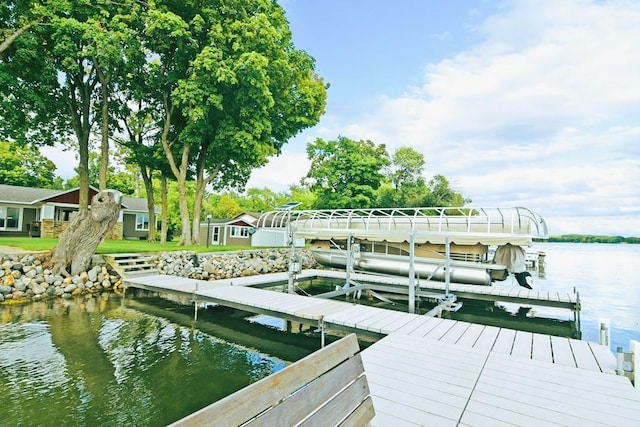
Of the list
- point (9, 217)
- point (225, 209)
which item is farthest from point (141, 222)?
point (225, 209)

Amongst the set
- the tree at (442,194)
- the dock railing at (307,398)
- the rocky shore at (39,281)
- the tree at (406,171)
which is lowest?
the rocky shore at (39,281)

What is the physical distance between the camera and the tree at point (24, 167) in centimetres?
3372

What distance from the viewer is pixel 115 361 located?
5.66m

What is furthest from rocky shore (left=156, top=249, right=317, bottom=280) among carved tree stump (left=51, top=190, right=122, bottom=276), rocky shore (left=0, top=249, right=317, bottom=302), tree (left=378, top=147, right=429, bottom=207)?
tree (left=378, top=147, right=429, bottom=207)

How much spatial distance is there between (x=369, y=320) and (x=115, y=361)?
4.53m

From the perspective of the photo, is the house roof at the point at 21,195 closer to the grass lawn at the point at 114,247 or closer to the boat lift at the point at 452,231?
the grass lawn at the point at 114,247

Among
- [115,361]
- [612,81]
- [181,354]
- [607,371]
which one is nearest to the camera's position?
[607,371]

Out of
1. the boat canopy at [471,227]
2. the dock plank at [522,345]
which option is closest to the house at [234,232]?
the boat canopy at [471,227]

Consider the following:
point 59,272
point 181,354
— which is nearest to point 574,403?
point 181,354

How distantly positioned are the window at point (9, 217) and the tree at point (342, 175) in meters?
22.1

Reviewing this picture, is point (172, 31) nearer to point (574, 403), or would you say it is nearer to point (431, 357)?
point (431, 357)

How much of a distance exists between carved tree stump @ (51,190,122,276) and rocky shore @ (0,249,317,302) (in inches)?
17.4

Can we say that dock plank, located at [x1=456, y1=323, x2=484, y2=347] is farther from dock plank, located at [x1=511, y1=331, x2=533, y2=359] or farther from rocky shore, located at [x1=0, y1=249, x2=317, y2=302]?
rocky shore, located at [x1=0, y1=249, x2=317, y2=302]

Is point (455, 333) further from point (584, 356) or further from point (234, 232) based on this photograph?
point (234, 232)
